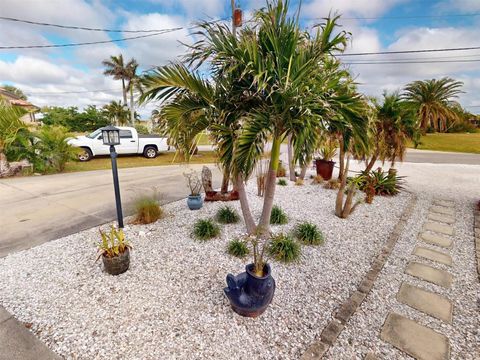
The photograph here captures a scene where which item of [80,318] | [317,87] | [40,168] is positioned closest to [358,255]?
[317,87]

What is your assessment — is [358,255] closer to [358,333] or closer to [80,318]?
[358,333]

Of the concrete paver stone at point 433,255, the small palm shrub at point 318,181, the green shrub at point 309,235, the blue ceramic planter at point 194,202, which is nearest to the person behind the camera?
the concrete paver stone at point 433,255

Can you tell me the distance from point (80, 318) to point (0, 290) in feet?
3.86

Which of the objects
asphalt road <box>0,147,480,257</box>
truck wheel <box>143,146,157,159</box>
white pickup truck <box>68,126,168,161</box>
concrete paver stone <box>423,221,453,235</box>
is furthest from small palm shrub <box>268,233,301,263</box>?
truck wheel <box>143,146,157,159</box>

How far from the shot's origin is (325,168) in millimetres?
7359

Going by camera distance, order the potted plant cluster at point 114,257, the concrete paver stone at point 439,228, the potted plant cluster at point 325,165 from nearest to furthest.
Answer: the potted plant cluster at point 114,257, the concrete paver stone at point 439,228, the potted plant cluster at point 325,165

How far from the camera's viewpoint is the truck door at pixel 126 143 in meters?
11.4

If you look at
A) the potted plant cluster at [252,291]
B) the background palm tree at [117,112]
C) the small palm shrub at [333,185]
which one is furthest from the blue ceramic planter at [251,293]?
the background palm tree at [117,112]

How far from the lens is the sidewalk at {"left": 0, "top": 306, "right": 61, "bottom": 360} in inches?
66.6

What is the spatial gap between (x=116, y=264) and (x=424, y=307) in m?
3.29

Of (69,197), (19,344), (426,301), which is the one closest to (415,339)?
(426,301)

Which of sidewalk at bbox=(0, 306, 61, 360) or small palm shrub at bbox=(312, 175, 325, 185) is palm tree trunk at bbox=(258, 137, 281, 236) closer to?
sidewalk at bbox=(0, 306, 61, 360)

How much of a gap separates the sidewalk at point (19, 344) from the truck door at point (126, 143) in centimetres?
1063

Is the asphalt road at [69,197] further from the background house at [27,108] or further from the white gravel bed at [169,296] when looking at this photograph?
the background house at [27,108]
